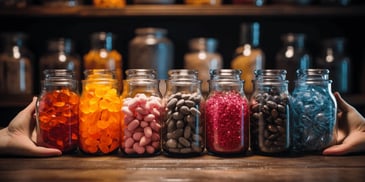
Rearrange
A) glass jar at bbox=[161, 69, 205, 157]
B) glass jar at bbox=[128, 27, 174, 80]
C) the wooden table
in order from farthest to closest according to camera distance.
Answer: glass jar at bbox=[128, 27, 174, 80] → glass jar at bbox=[161, 69, 205, 157] → the wooden table

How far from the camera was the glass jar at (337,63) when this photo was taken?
2.04 metres

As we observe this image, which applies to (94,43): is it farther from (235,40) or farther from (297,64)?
(297,64)

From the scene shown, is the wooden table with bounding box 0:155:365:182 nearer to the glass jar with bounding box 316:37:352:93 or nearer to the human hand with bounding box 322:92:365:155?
the human hand with bounding box 322:92:365:155

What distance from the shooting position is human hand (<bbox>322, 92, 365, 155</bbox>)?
1.04 metres

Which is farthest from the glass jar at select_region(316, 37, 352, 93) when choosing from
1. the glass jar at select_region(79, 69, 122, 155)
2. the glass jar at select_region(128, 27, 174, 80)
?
the glass jar at select_region(79, 69, 122, 155)

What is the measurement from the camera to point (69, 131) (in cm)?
104

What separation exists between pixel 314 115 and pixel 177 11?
1.07 meters

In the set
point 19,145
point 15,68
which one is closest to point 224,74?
point 19,145

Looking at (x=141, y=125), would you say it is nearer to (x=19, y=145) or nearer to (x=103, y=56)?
(x=19, y=145)

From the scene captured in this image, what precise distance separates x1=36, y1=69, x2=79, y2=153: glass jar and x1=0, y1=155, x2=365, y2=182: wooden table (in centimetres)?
4

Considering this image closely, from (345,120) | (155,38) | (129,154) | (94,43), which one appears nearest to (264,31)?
(155,38)

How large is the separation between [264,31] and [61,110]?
4.93ft

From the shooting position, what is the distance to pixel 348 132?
1.12 meters

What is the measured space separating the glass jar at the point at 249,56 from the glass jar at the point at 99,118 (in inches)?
38.5
